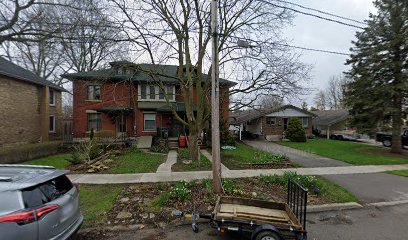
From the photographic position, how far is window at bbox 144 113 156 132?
73.3ft

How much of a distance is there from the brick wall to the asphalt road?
17385 millimetres

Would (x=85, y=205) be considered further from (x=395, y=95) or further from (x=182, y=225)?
(x=395, y=95)

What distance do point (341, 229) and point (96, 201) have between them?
6.50m

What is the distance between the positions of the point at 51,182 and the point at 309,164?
A: 12.7 meters

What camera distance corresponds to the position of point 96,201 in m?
6.86

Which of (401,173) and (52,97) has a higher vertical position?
(52,97)

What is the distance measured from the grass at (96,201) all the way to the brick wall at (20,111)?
13.1m

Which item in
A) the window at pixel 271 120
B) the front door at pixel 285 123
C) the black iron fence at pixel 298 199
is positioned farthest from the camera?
the front door at pixel 285 123

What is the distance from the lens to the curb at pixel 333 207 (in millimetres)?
6406

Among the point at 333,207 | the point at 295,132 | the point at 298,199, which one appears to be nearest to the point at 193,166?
the point at 333,207

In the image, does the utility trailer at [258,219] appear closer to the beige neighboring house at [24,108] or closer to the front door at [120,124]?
the beige neighboring house at [24,108]

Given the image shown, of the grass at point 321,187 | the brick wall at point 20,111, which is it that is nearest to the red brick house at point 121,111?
the brick wall at point 20,111

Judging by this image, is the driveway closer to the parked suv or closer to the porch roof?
the parked suv

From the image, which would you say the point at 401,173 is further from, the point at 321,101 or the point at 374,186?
the point at 321,101
